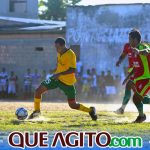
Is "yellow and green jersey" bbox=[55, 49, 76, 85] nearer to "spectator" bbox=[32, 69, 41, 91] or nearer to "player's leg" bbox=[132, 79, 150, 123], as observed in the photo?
"player's leg" bbox=[132, 79, 150, 123]

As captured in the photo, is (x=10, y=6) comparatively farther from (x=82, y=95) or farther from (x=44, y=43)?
(x=82, y=95)

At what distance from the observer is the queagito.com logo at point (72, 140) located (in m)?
8.39

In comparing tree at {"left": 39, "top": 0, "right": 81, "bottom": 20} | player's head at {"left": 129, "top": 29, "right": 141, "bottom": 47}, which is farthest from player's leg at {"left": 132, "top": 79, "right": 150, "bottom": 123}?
tree at {"left": 39, "top": 0, "right": 81, "bottom": 20}

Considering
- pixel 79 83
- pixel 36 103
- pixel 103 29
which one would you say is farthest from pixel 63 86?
pixel 103 29

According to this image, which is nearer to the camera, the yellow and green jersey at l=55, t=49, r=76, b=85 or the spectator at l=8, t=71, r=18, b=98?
the yellow and green jersey at l=55, t=49, r=76, b=85

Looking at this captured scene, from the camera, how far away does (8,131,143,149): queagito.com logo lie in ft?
27.5

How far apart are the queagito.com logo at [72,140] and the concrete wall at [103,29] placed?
60.0 feet

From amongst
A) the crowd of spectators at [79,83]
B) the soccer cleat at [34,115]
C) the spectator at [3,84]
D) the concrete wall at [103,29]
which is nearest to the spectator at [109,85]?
the crowd of spectators at [79,83]

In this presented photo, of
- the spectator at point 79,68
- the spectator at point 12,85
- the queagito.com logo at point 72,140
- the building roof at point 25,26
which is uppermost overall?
the building roof at point 25,26

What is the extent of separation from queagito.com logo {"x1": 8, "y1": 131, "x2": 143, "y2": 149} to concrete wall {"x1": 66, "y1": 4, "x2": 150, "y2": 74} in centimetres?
1830

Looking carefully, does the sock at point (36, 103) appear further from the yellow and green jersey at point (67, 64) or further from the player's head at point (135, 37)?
the player's head at point (135, 37)

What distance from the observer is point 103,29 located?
92.0 feet

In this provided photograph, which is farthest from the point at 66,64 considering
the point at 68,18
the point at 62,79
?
the point at 68,18

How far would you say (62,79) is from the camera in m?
11.9
